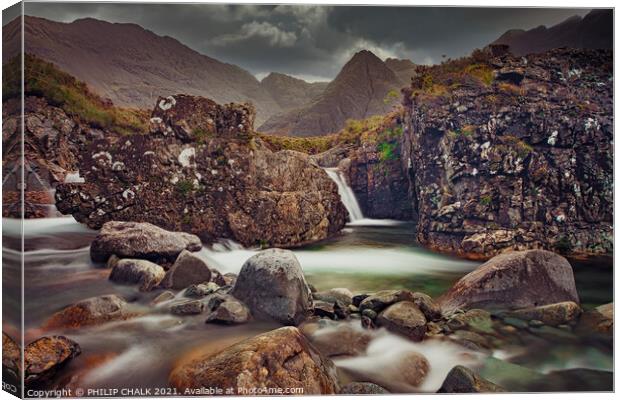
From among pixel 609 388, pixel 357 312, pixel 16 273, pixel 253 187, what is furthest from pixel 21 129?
pixel 609 388

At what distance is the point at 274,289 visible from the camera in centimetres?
521

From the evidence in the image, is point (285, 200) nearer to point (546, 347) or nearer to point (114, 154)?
point (114, 154)

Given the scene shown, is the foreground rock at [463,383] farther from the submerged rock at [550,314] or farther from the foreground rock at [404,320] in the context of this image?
the submerged rock at [550,314]

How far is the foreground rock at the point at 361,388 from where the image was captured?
16.0 ft

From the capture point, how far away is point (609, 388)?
5.37 meters

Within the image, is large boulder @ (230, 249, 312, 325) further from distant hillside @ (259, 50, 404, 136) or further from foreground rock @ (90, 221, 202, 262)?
distant hillside @ (259, 50, 404, 136)

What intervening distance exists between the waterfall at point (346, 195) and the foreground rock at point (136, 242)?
208 centimetres

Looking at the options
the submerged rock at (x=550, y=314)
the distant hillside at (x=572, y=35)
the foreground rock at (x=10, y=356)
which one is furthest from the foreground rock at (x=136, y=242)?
the distant hillside at (x=572, y=35)

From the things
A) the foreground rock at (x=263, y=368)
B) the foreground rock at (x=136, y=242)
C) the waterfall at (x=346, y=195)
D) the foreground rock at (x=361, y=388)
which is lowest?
the foreground rock at (x=361, y=388)

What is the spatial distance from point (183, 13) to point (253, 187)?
7.37 ft

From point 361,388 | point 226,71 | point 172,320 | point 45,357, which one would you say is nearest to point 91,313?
point 45,357

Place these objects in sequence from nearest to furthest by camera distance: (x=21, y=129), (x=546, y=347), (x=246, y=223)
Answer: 1. (x=21, y=129)
2. (x=546, y=347)
3. (x=246, y=223)

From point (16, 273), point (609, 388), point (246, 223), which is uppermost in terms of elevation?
point (246, 223)

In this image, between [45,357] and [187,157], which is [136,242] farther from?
[45,357]
